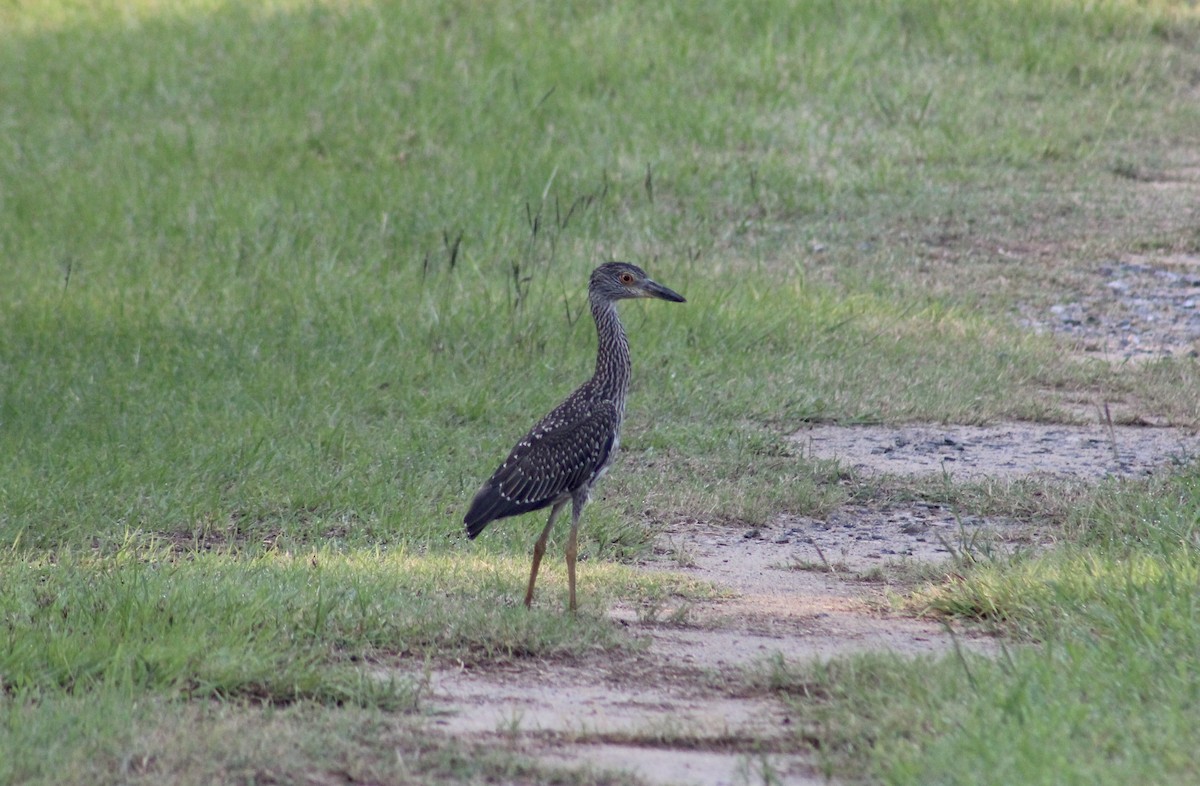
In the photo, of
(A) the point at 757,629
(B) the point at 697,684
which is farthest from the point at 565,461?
(B) the point at 697,684

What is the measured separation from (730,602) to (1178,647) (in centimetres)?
190

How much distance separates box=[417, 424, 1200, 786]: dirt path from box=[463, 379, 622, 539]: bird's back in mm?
578

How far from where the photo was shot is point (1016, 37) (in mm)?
15852

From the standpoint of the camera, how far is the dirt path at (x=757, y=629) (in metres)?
4.88

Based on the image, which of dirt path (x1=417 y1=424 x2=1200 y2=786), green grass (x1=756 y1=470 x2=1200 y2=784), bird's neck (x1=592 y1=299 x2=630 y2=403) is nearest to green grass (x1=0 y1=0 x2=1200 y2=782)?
green grass (x1=756 y1=470 x2=1200 y2=784)

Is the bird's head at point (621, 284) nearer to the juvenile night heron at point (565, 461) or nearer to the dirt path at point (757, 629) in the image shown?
the juvenile night heron at point (565, 461)

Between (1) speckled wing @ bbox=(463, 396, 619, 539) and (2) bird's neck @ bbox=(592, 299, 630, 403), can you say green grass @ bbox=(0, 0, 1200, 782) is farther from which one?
(2) bird's neck @ bbox=(592, 299, 630, 403)

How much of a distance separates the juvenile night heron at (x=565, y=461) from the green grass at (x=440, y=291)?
12.7 inches

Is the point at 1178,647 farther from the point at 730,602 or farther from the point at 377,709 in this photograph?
the point at 377,709

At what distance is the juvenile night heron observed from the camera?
634 cm

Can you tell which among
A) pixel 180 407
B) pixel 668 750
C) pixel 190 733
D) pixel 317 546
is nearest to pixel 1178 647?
pixel 668 750

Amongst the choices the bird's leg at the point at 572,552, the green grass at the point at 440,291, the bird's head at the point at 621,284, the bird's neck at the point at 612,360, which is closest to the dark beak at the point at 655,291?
the bird's head at the point at 621,284

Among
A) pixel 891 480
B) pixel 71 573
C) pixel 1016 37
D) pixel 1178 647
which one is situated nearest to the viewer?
pixel 1178 647

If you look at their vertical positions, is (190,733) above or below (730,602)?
above
